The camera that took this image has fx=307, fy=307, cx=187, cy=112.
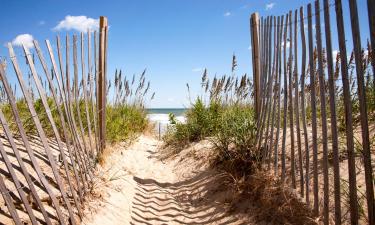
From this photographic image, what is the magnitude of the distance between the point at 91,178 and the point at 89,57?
1.46 metres

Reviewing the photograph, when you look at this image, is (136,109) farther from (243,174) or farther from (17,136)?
(243,174)

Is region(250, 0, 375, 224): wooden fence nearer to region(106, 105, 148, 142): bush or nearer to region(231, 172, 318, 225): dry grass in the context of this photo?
region(231, 172, 318, 225): dry grass

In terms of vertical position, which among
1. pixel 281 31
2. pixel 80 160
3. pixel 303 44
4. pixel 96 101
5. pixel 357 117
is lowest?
pixel 80 160

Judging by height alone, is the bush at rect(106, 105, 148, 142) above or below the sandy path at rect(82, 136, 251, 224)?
above

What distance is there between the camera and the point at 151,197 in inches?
147

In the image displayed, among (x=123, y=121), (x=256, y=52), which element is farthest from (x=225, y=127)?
(x=123, y=121)

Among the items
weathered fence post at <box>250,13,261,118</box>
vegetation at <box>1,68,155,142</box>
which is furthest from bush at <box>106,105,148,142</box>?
weathered fence post at <box>250,13,261,118</box>

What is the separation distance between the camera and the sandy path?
3.03m

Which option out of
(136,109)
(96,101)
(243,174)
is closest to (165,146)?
(136,109)

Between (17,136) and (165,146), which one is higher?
(17,136)

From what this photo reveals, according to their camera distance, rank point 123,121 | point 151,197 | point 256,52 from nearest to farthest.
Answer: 1. point 151,197
2. point 256,52
3. point 123,121

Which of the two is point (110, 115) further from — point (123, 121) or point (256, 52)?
point (256, 52)

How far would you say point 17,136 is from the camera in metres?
3.58

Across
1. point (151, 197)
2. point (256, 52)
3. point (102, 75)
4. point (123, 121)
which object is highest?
point (256, 52)
